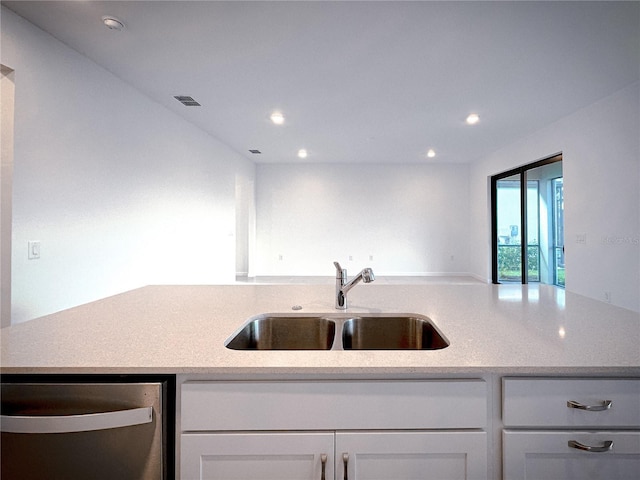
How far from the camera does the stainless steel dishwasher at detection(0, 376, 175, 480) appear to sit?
30.7 inches

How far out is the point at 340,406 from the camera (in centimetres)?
81

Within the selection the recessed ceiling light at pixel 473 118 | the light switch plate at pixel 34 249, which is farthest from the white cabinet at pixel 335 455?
the recessed ceiling light at pixel 473 118

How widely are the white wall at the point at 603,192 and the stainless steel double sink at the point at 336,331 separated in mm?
3614

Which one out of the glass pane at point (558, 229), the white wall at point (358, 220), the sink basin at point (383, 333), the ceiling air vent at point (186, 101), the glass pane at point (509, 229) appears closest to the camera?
the sink basin at point (383, 333)

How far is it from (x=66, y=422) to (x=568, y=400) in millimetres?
1150

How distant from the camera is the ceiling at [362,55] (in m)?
2.27

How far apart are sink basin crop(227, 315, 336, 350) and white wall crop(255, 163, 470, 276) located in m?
6.68

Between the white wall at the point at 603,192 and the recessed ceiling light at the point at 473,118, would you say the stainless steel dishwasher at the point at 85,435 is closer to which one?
the white wall at the point at 603,192

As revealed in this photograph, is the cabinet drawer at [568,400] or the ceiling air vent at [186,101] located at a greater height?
the ceiling air vent at [186,101]

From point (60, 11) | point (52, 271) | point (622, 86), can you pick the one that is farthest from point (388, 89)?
point (52, 271)

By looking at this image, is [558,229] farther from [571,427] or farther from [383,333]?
[571,427]

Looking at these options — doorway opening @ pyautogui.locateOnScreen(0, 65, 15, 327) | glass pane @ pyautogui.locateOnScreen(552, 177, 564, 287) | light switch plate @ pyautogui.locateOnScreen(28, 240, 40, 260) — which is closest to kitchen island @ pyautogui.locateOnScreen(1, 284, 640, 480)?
doorway opening @ pyautogui.locateOnScreen(0, 65, 15, 327)

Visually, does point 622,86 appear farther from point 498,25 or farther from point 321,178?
point 321,178

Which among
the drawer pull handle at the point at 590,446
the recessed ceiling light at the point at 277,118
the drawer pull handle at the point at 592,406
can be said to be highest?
the recessed ceiling light at the point at 277,118
